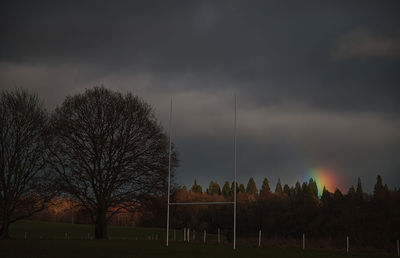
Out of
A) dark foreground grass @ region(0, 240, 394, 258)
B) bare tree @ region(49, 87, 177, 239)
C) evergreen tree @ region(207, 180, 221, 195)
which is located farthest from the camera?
evergreen tree @ region(207, 180, 221, 195)

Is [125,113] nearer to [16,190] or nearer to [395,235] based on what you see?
[16,190]

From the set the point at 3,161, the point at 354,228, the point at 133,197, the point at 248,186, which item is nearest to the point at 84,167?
the point at 133,197

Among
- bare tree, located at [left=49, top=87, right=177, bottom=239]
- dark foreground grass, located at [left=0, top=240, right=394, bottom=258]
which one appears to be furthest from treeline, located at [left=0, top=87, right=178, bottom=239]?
dark foreground grass, located at [left=0, top=240, right=394, bottom=258]

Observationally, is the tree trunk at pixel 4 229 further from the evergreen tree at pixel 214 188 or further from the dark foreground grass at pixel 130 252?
the evergreen tree at pixel 214 188

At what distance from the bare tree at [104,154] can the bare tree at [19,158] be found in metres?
1.76

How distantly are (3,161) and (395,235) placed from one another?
119 feet

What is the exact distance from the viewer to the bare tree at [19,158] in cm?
3097

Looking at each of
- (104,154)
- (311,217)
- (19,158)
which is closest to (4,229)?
(19,158)

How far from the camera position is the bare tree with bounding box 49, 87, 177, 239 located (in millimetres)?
30219

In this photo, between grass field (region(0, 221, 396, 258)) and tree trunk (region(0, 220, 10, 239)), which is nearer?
grass field (region(0, 221, 396, 258))

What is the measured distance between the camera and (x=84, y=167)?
30.2 m

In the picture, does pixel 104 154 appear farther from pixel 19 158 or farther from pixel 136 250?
pixel 136 250

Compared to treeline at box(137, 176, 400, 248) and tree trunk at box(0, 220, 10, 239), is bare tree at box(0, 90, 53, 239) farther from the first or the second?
treeline at box(137, 176, 400, 248)

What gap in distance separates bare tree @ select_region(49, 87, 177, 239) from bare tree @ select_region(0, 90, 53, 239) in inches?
69.1
